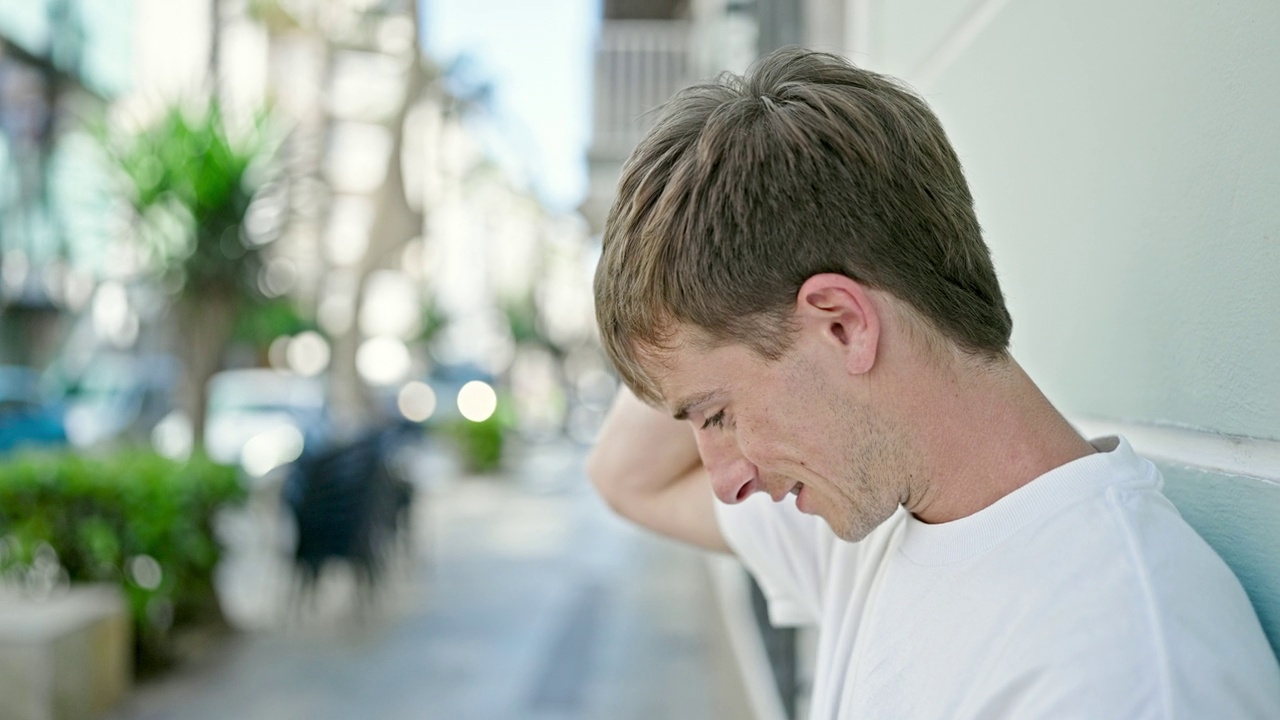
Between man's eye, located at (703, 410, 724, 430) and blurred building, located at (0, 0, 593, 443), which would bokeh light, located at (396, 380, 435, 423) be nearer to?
blurred building, located at (0, 0, 593, 443)

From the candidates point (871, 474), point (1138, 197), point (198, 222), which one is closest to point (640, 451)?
point (871, 474)

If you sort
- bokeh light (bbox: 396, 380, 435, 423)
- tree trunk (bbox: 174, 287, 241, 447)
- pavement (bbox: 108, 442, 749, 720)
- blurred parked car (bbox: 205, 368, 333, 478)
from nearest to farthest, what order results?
pavement (bbox: 108, 442, 749, 720), tree trunk (bbox: 174, 287, 241, 447), blurred parked car (bbox: 205, 368, 333, 478), bokeh light (bbox: 396, 380, 435, 423)

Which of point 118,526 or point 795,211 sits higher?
point 795,211

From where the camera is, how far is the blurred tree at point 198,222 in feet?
24.3

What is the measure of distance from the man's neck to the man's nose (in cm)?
19

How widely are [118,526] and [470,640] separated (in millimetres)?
2121

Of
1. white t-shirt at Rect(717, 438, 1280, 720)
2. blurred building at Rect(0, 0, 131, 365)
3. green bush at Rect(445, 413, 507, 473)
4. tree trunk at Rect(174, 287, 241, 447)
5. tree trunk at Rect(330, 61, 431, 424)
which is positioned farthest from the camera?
blurred building at Rect(0, 0, 131, 365)

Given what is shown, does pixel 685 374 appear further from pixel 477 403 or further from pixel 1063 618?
pixel 477 403

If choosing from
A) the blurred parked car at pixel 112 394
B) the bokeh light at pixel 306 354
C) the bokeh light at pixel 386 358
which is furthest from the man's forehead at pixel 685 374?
the bokeh light at pixel 386 358

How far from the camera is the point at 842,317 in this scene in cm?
99

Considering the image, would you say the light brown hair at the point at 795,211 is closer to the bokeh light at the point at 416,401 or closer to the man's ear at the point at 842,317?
the man's ear at the point at 842,317

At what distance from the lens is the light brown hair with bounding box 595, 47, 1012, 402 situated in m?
0.97

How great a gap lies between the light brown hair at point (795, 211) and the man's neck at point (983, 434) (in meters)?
0.03

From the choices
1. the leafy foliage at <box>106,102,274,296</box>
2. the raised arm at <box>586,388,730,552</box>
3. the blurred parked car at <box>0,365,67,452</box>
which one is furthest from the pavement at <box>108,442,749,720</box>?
the blurred parked car at <box>0,365,67,452</box>
